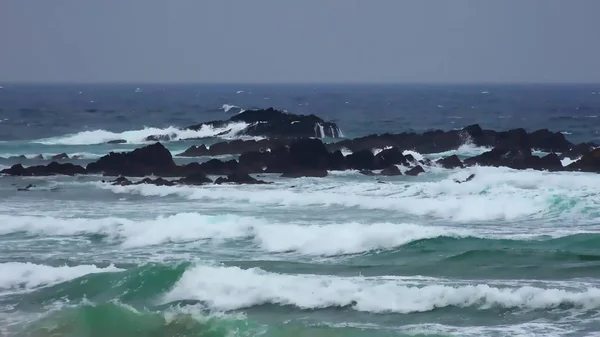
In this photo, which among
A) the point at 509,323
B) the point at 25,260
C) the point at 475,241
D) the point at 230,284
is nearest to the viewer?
the point at 509,323

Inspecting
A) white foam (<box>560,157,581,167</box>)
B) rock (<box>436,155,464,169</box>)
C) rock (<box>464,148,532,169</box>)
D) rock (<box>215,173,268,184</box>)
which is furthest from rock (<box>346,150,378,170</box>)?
white foam (<box>560,157,581,167</box>)

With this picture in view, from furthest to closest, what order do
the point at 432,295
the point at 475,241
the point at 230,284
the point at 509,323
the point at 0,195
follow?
the point at 0,195 → the point at 475,241 → the point at 230,284 → the point at 432,295 → the point at 509,323

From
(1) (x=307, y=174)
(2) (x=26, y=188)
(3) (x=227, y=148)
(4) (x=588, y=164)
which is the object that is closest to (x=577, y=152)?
(4) (x=588, y=164)

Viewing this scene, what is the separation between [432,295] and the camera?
1479 cm

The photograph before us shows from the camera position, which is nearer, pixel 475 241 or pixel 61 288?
pixel 61 288

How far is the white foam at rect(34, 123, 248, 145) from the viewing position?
48812 millimetres

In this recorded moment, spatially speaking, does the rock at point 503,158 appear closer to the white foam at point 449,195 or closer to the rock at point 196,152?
the white foam at point 449,195

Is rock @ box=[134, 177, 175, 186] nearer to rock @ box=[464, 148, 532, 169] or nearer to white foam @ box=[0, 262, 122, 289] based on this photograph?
rock @ box=[464, 148, 532, 169]

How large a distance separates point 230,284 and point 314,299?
157cm

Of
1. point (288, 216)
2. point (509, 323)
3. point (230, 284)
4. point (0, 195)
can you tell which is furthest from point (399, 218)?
point (0, 195)

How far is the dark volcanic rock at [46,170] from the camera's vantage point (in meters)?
32.2

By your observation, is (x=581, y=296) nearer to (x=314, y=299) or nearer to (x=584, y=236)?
(x=314, y=299)

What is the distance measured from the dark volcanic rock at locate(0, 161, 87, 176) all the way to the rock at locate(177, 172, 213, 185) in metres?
4.69

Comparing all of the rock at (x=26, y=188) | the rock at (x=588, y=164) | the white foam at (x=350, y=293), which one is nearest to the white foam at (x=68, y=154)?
the rock at (x=26, y=188)
